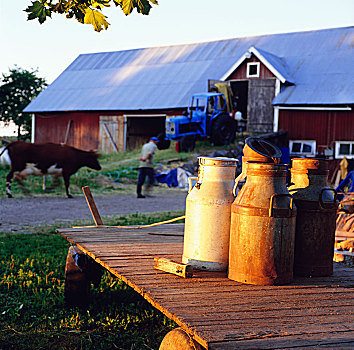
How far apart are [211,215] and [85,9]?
2228 millimetres

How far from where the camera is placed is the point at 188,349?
2.20m

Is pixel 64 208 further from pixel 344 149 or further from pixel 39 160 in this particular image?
pixel 344 149

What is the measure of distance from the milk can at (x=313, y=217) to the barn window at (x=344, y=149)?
61.1ft

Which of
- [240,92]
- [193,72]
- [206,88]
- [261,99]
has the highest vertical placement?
[193,72]

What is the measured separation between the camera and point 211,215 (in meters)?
2.90

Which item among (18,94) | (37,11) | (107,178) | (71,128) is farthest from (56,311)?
(18,94)

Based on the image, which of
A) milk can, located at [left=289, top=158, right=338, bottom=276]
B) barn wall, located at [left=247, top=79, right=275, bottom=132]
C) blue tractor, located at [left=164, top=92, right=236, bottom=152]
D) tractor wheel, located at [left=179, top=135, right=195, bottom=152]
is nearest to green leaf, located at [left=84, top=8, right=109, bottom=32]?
milk can, located at [left=289, top=158, right=338, bottom=276]

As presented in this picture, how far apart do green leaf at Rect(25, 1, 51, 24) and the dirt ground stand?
4.79 m

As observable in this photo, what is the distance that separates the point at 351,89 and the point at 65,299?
61.0 feet

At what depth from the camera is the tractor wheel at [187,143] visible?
20.5 meters

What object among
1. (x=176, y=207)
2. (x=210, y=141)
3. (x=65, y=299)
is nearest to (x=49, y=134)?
(x=210, y=141)

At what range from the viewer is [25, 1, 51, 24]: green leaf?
12.7 feet

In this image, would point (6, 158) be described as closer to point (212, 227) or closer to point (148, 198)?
point (148, 198)

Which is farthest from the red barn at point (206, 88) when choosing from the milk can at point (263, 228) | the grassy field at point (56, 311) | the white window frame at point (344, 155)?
the milk can at point (263, 228)
